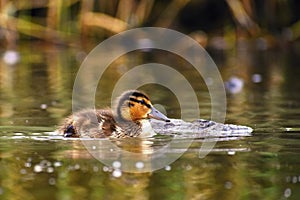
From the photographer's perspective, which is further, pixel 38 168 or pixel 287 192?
pixel 38 168

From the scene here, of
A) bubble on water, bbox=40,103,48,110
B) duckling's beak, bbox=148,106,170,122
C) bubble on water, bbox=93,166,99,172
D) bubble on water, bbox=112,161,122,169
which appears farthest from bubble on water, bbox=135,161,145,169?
bubble on water, bbox=40,103,48,110

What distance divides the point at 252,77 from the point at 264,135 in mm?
4235

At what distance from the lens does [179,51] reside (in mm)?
13750

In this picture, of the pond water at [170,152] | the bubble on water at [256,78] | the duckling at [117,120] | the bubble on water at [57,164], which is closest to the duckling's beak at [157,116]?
the duckling at [117,120]

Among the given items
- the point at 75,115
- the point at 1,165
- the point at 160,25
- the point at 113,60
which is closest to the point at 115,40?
the point at 160,25

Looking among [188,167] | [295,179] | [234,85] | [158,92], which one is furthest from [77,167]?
[234,85]

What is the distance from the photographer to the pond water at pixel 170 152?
4980 mm

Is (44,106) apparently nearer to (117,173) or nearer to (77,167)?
(77,167)

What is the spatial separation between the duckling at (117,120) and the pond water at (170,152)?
176 mm

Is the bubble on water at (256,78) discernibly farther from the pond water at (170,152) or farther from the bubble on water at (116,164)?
the bubble on water at (116,164)

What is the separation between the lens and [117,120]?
692cm

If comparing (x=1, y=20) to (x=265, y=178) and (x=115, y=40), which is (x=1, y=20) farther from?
(x=265, y=178)

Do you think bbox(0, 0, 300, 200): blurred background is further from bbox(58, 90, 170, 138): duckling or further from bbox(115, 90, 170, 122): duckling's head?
bbox(115, 90, 170, 122): duckling's head

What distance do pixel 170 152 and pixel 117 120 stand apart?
101cm
